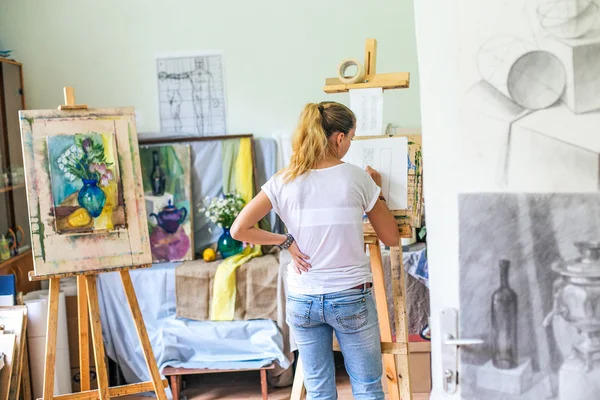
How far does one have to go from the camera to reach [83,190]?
276 cm

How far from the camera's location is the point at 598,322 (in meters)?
1.43

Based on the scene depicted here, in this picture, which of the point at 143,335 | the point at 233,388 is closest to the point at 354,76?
the point at 143,335

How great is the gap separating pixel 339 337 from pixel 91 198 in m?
1.24

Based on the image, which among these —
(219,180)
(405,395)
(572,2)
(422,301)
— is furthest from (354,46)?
(572,2)

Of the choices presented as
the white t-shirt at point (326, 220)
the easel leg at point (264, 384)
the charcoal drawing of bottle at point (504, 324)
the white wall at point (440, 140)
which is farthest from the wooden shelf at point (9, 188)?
the charcoal drawing of bottle at point (504, 324)

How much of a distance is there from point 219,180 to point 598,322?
276 centimetres

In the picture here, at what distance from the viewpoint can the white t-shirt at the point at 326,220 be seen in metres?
2.03

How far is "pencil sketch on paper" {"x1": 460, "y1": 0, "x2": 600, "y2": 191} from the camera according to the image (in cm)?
139

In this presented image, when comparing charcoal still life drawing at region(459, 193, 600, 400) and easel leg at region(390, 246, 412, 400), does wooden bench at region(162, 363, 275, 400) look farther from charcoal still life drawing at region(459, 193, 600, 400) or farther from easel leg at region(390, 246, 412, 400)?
charcoal still life drawing at region(459, 193, 600, 400)

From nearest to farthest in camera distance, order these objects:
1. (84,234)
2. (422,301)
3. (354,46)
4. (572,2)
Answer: (572,2) < (84,234) < (422,301) < (354,46)

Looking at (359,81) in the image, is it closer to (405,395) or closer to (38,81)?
(405,395)

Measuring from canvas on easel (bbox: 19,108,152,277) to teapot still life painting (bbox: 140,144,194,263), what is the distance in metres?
1.05

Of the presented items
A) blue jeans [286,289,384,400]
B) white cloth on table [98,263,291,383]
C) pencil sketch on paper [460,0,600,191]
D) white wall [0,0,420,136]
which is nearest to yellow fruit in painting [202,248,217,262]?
white cloth on table [98,263,291,383]

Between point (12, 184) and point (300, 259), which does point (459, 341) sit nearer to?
point (300, 259)
